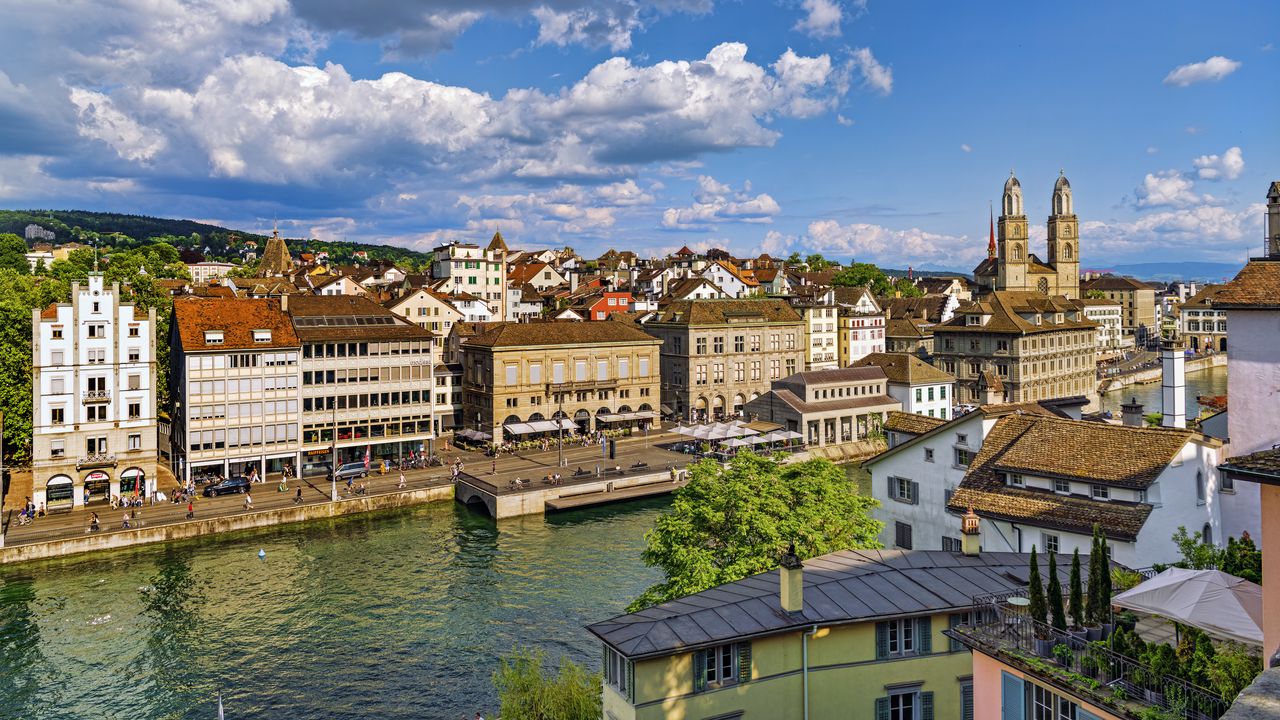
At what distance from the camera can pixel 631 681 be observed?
18.4m

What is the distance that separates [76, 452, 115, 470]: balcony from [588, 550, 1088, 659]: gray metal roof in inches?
1955

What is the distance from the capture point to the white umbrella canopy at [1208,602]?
→ 39.5ft

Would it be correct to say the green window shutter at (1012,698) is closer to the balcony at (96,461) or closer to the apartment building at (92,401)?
the apartment building at (92,401)

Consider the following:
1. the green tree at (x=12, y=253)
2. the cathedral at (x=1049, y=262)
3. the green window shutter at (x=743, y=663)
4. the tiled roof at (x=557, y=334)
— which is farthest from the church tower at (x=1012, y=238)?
the green tree at (x=12, y=253)

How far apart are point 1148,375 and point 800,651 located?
148111mm

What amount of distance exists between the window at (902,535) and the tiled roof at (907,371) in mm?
50773

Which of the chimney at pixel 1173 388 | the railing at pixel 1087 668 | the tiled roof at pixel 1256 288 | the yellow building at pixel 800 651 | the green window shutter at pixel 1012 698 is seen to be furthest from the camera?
Answer: the chimney at pixel 1173 388

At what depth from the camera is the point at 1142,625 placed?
46.3ft

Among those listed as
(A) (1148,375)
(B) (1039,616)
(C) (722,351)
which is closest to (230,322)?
(C) (722,351)

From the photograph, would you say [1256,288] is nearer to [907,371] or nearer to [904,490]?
[904,490]

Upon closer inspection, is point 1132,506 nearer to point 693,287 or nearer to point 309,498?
point 309,498

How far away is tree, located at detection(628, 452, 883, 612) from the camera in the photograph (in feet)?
94.2

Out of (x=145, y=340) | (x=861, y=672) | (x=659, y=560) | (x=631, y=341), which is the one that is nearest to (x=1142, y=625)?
(x=861, y=672)

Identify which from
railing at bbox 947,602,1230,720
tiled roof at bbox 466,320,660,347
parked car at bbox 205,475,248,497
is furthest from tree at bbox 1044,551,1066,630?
tiled roof at bbox 466,320,660,347
